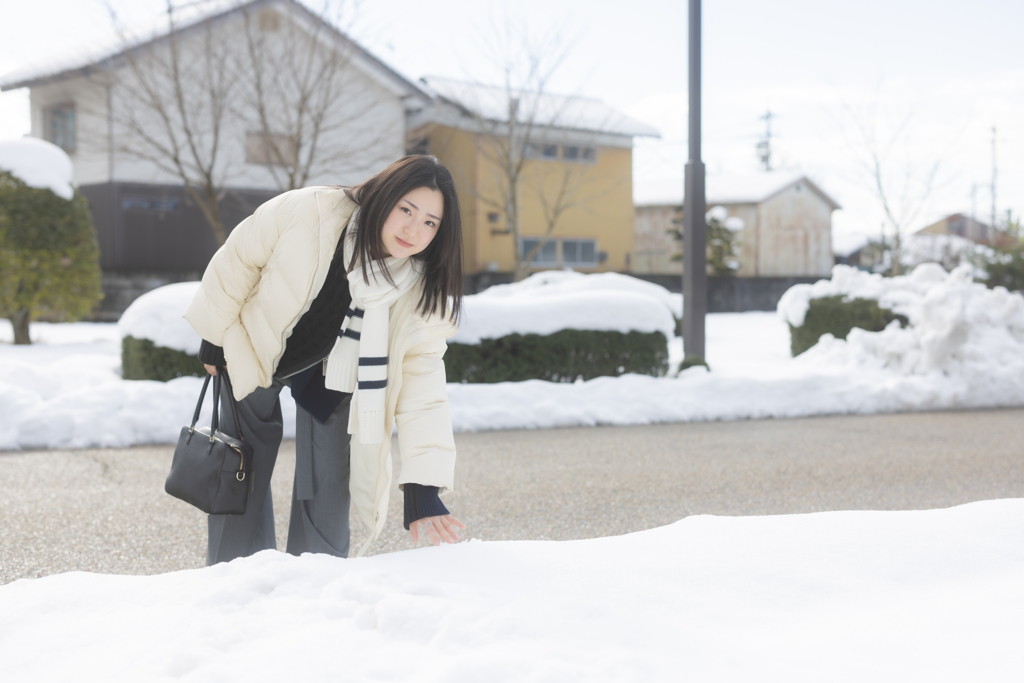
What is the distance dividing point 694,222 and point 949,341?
9.29 feet

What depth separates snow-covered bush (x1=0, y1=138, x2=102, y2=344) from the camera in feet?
31.3

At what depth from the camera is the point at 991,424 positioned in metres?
6.20

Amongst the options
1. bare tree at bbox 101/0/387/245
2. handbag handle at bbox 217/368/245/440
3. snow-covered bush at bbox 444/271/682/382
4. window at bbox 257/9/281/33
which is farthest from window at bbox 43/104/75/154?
handbag handle at bbox 217/368/245/440

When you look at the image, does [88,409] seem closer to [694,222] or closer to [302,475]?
[302,475]

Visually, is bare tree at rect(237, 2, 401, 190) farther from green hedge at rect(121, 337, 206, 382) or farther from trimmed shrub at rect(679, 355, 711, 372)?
trimmed shrub at rect(679, 355, 711, 372)

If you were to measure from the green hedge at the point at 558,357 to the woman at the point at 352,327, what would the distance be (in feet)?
13.9

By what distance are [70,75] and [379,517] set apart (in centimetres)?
1574

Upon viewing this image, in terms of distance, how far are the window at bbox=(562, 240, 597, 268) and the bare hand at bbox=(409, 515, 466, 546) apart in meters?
18.3

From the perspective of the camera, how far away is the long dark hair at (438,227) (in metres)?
1.99

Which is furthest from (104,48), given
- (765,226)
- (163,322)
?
(765,226)

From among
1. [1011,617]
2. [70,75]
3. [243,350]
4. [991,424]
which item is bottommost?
[991,424]

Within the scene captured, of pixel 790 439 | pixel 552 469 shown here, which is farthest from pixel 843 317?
pixel 552 469

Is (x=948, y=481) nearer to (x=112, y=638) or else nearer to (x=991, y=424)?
(x=991, y=424)

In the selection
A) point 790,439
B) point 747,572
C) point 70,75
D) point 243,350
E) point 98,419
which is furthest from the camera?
point 70,75
